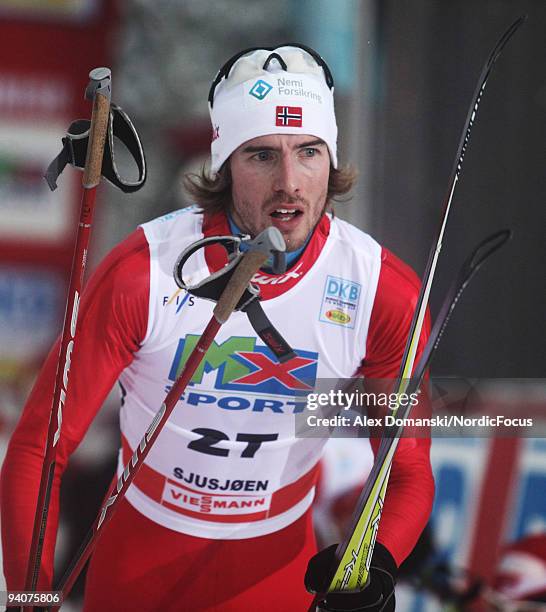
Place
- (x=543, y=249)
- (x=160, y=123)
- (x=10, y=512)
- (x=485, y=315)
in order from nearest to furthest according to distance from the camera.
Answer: (x=10, y=512), (x=543, y=249), (x=485, y=315), (x=160, y=123)

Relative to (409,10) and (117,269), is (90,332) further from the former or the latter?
(409,10)

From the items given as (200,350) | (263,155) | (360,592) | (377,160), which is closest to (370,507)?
(360,592)

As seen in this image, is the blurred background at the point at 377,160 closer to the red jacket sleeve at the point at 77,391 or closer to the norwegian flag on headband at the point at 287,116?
the norwegian flag on headband at the point at 287,116

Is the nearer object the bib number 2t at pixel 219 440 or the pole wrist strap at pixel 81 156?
the pole wrist strap at pixel 81 156

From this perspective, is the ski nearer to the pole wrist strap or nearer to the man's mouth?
the man's mouth

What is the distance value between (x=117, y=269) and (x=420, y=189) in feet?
3.19

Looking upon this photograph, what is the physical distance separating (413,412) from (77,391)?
0.59m

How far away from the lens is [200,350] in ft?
4.86

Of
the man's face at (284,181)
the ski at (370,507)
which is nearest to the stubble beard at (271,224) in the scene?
the man's face at (284,181)

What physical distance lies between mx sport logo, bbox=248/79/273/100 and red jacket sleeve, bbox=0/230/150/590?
0.34 m

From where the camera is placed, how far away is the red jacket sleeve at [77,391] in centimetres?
164

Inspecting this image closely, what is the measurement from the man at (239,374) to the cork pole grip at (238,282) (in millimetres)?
328

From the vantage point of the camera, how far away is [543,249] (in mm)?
2201

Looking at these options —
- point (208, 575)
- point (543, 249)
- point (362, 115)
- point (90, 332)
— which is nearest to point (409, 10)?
point (362, 115)
